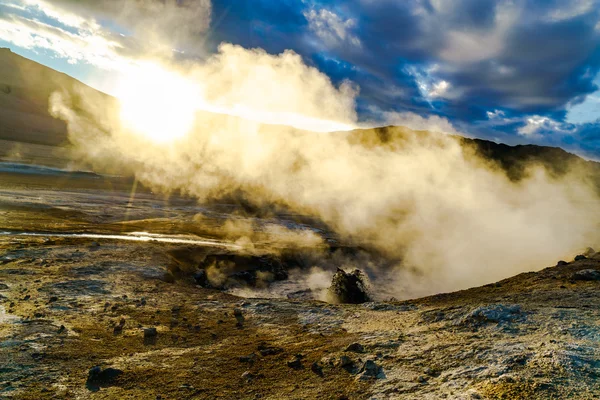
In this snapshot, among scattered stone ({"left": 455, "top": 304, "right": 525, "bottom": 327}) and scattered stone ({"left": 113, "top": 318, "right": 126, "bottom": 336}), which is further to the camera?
scattered stone ({"left": 113, "top": 318, "right": 126, "bottom": 336})

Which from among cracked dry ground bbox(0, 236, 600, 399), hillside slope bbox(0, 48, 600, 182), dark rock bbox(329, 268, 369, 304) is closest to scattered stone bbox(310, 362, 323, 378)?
cracked dry ground bbox(0, 236, 600, 399)

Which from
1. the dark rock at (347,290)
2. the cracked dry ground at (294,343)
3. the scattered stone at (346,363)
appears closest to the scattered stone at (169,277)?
the cracked dry ground at (294,343)

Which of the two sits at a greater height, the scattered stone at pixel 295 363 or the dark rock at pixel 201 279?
the scattered stone at pixel 295 363

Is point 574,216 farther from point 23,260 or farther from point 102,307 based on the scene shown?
point 23,260

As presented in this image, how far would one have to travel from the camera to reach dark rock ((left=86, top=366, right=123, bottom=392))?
4.80 metres

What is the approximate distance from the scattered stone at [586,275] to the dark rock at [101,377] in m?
9.05

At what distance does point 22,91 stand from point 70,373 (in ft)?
347

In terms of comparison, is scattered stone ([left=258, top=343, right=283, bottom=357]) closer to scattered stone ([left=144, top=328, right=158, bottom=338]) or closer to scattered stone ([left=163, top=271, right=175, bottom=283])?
scattered stone ([left=144, top=328, right=158, bottom=338])

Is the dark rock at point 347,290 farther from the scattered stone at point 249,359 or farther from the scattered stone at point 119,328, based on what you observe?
the scattered stone at point 119,328

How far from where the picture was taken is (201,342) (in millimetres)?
6438

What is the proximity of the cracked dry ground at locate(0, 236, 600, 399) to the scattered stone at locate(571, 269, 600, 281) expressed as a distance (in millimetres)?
179

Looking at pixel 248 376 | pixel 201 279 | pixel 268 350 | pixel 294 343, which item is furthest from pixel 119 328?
pixel 201 279

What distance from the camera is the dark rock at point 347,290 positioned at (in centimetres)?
1152

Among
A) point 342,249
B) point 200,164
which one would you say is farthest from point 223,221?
point 200,164
